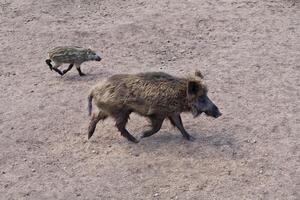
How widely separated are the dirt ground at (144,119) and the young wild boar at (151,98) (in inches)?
13.4

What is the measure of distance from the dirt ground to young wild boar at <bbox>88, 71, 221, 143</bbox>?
1.11 feet

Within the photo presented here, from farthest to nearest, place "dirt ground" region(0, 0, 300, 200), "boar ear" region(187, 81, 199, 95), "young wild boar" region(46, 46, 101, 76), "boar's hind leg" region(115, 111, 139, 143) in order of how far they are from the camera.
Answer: "young wild boar" region(46, 46, 101, 76) < "boar's hind leg" region(115, 111, 139, 143) < "boar ear" region(187, 81, 199, 95) < "dirt ground" region(0, 0, 300, 200)

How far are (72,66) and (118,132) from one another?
6.69 feet

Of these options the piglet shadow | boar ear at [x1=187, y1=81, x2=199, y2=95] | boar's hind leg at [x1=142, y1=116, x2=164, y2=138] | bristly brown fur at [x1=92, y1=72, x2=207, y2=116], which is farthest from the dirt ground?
boar ear at [x1=187, y1=81, x2=199, y2=95]

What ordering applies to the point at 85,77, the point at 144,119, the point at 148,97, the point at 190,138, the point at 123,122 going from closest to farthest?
1. the point at 148,97
2. the point at 123,122
3. the point at 190,138
4. the point at 144,119
5. the point at 85,77

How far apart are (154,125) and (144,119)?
712 mm

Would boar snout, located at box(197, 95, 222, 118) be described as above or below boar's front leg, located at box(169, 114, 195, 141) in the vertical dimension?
above

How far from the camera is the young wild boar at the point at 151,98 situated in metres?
6.82

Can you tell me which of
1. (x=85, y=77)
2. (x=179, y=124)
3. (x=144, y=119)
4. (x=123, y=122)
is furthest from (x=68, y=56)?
(x=179, y=124)

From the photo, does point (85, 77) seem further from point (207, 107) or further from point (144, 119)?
point (207, 107)

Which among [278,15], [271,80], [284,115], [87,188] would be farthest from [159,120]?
[278,15]

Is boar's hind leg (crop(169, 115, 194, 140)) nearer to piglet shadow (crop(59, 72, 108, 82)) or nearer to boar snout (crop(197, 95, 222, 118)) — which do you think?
boar snout (crop(197, 95, 222, 118))

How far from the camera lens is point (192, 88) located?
6836 mm

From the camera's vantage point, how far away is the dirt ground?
628 cm
